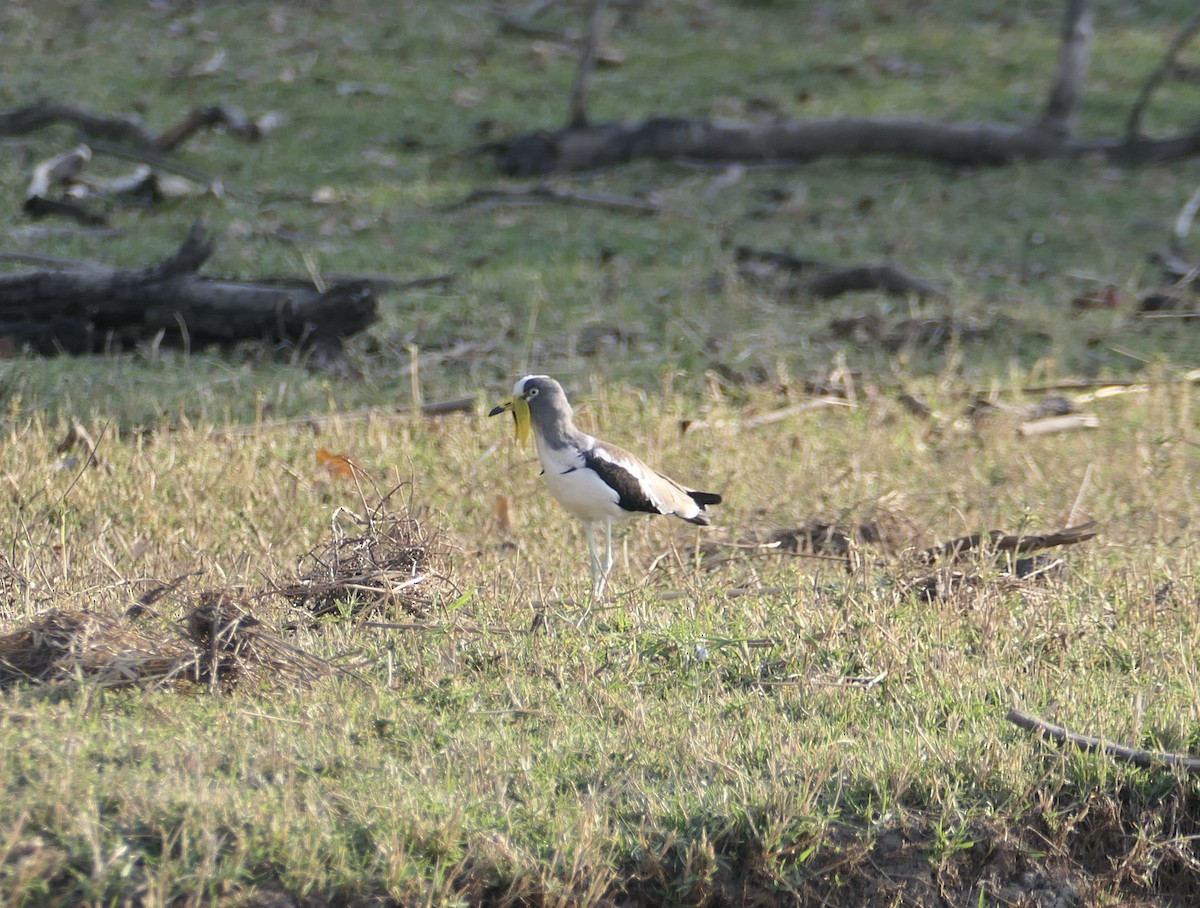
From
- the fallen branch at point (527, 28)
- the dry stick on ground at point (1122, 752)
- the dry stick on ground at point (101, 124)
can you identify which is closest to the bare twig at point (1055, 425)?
the dry stick on ground at point (1122, 752)

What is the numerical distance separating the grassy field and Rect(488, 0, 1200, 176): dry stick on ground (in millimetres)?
249

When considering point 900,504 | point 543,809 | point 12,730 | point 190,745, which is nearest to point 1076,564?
point 900,504

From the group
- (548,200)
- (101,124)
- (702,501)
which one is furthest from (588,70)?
(702,501)

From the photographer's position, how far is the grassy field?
153 inches

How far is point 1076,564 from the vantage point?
241 inches

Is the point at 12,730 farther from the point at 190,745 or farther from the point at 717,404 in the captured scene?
the point at 717,404

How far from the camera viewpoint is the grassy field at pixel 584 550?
3.90 m

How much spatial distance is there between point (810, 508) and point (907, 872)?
10.7ft

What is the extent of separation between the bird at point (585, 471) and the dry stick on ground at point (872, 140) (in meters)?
7.57

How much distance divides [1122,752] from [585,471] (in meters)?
2.28

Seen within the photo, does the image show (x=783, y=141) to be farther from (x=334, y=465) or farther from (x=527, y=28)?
(x=334, y=465)

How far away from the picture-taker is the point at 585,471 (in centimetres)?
567

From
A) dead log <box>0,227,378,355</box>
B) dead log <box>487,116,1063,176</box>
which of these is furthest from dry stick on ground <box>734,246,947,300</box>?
dead log <box>0,227,378,355</box>

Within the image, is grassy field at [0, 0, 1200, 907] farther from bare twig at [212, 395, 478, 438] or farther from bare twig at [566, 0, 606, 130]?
bare twig at [566, 0, 606, 130]
